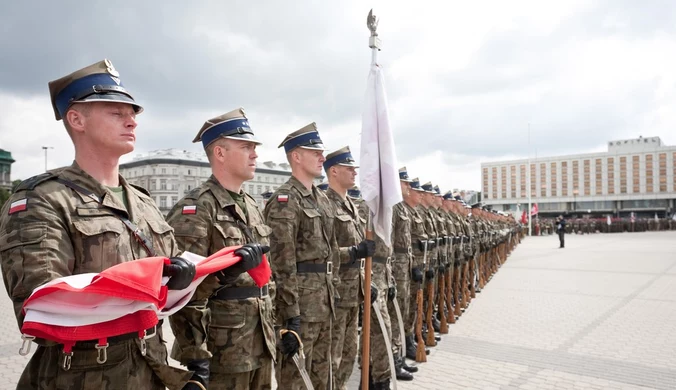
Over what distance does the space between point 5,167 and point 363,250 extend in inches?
2257

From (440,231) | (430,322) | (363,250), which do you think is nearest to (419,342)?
(430,322)

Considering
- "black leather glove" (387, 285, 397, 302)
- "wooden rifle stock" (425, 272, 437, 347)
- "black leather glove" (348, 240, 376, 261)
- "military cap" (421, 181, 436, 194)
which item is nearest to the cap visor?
"black leather glove" (348, 240, 376, 261)

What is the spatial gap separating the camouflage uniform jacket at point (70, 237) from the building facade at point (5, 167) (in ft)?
185

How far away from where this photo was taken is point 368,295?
385cm

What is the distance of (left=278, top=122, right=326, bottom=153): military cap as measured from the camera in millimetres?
4164

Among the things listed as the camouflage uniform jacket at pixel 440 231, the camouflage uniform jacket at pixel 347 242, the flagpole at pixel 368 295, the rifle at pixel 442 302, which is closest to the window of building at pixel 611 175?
the camouflage uniform jacket at pixel 440 231

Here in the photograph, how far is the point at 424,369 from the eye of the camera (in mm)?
5645

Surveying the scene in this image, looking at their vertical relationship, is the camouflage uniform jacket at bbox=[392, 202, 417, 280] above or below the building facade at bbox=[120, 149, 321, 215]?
below

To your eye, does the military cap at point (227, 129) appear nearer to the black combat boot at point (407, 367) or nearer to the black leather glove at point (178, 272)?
the black leather glove at point (178, 272)

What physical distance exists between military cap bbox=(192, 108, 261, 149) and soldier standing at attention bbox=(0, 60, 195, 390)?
0.97m

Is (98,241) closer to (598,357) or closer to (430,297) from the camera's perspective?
(430,297)

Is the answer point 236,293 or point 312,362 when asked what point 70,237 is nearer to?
point 236,293

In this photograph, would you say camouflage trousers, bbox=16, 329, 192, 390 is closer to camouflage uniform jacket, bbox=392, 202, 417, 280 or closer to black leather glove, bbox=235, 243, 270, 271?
black leather glove, bbox=235, 243, 270, 271

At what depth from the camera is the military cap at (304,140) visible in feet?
13.7
